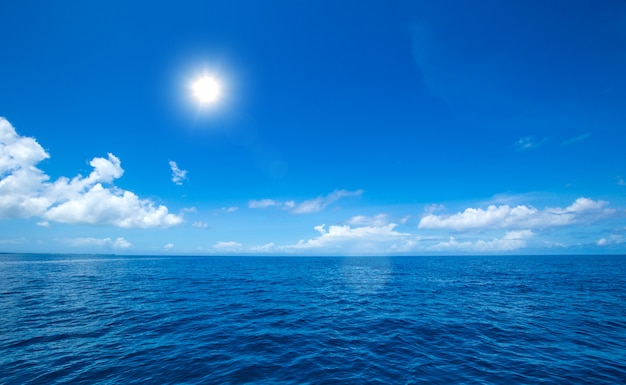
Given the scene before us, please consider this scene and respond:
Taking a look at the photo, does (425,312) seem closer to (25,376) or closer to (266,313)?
(266,313)

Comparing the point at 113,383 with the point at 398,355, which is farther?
the point at 398,355

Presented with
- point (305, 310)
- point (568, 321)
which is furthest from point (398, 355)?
point (568, 321)

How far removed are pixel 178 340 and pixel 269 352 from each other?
774 cm

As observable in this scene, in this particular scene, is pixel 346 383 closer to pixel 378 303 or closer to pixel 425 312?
pixel 425 312

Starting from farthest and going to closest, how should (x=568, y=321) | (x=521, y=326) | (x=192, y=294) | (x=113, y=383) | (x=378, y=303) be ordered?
(x=192, y=294), (x=378, y=303), (x=568, y=321), (x=521, y=326), (x=113, y=383)

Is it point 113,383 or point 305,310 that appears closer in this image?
point 113,383

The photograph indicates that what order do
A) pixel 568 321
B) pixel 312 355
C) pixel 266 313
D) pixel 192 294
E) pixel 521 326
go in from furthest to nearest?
pixel 192 294
pixel 266 313
pixel 568 321
pixel 521 326
pixel 312 355

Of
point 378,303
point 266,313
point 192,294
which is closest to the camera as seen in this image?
point 266,313

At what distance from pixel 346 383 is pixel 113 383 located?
12733 mm

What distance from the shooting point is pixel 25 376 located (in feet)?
47.3

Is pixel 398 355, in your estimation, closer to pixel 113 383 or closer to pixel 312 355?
pixel 312 355

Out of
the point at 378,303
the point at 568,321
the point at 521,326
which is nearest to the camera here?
the point at 521,326

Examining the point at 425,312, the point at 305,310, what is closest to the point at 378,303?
the point at 425,312

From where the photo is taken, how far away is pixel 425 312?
29281 mm
